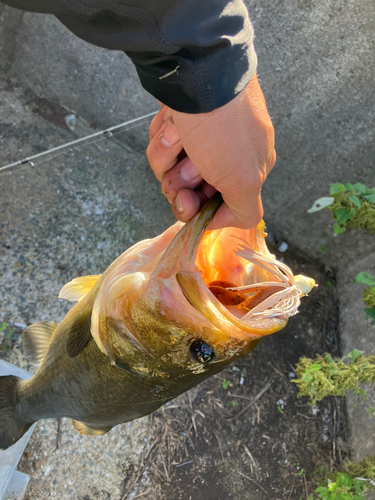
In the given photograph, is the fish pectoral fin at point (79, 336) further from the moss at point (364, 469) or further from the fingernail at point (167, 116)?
the moss at point (364, 469)

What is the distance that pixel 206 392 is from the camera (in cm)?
372

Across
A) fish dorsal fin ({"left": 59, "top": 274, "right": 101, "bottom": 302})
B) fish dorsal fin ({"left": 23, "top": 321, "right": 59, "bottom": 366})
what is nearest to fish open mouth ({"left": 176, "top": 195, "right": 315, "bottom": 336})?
fish dorsal fin ({"left": 59, "top": 274, "right": 101, "bottom": 302})

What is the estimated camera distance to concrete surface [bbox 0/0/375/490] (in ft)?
9.80

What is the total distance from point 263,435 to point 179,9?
12.1 ft

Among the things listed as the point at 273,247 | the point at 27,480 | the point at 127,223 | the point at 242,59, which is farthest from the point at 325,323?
the point at 242,59

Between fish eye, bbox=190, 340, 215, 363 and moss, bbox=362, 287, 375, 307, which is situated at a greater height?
fish eye, bbox=190, 340, 215, 363

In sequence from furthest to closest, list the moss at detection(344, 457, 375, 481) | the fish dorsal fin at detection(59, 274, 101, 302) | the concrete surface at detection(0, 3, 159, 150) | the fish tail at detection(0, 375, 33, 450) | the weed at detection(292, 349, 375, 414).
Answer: the concrete surface at detection(0, 3, 159, 150) < the moss at detection(344, 457, 375, 481) < the weed at detection(292, 349, 375, 414) < the fish tail at detection(0, 375, 33, 450) < the fish dorsal fin at detection(59, 274, 101, 302)

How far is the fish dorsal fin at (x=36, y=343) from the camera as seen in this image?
2504 mm

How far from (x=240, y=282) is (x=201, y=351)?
35cm

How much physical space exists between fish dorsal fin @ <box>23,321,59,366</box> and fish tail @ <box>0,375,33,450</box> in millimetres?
169

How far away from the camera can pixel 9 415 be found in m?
2.46

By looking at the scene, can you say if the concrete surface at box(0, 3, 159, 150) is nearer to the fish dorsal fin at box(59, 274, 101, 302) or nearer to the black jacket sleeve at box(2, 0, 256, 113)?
the fish dorsal fin at box(59, 274, 101, 302)

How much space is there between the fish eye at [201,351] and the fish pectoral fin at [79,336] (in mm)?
619

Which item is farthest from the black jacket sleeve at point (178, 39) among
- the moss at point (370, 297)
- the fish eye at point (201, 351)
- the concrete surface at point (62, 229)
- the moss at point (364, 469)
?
the moss at point (364, 469)
